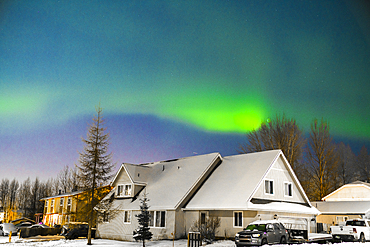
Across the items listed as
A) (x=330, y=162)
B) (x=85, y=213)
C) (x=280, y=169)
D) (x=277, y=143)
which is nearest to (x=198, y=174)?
(x=280, y=169)

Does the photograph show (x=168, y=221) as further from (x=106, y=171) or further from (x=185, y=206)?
(x=106, y=171)

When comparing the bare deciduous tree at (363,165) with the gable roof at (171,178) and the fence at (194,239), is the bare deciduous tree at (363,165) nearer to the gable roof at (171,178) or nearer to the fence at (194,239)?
the gable roof at (171,178)

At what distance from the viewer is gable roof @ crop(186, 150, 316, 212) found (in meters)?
28.8

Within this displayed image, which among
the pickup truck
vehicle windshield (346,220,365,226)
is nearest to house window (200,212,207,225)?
the pickup truck

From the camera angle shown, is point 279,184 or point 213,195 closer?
point 213,195

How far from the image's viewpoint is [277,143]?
51719 millimetres

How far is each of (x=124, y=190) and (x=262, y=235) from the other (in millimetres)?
20544

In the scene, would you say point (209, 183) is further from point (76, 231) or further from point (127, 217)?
point (76, 231)

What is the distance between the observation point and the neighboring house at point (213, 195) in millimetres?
29156

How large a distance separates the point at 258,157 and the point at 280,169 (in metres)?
2.48

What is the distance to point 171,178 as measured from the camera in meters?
37.7

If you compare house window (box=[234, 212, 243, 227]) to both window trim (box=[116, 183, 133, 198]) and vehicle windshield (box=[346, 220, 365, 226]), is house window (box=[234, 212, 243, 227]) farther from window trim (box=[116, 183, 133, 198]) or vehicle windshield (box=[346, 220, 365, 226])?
window trim (box=[116, 183, 133, 198])

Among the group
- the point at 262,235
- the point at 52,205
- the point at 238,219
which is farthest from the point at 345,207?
the point at 52,205

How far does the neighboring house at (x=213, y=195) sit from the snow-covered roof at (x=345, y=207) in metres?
13.1
